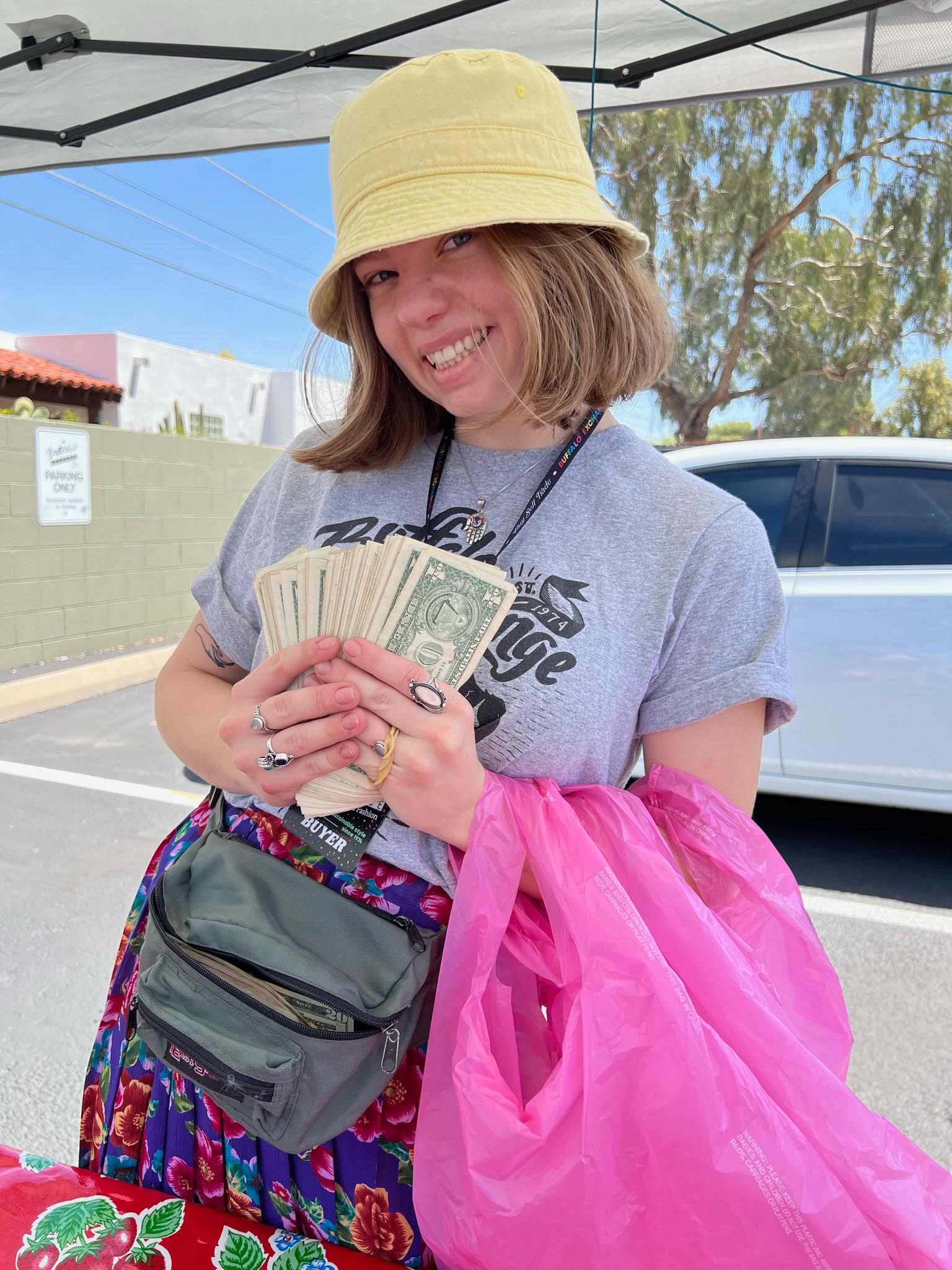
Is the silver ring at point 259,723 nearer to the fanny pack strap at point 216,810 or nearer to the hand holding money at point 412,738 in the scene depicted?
the hand holding money at point 412,738

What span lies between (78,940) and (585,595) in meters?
3.05

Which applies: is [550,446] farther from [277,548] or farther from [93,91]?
[93,91]

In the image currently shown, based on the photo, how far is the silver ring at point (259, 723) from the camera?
1017 millimetres

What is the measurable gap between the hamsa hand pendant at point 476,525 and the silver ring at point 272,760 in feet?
1.21

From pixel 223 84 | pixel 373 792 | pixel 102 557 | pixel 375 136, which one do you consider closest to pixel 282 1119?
pixel 373 792

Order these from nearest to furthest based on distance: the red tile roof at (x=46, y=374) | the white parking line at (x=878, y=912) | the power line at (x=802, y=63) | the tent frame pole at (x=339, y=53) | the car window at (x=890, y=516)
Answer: the power line at (x=802, y=63) < the tent frame pole at (x=339, y=53) < the white parking line at (x=878, y=912) < the car window at (x=890, y=516) < the red tile roof at (x=46, y=374)

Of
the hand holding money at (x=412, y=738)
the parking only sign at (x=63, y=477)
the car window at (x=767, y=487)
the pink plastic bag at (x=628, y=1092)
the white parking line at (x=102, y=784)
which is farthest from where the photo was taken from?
the parking only sign at (x=63, y=477)

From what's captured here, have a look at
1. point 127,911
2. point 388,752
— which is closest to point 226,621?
point 388,752

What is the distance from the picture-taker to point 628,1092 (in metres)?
0.89

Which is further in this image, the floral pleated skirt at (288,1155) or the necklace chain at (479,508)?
the necklace chain at (479,508)

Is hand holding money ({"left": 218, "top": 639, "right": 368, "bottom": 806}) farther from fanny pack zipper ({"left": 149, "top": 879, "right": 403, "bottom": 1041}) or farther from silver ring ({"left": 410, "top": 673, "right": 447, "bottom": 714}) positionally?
fanny pack zipper ({"left": 149, "top": 879, "right": 403, "bottom": 1041})

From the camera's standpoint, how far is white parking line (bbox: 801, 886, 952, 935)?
3.62 meters

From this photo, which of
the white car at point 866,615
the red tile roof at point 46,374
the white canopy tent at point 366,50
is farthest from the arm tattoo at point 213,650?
the red tile roof at point 46,374

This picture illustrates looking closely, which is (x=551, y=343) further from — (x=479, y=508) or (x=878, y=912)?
(x=878, y=912)
